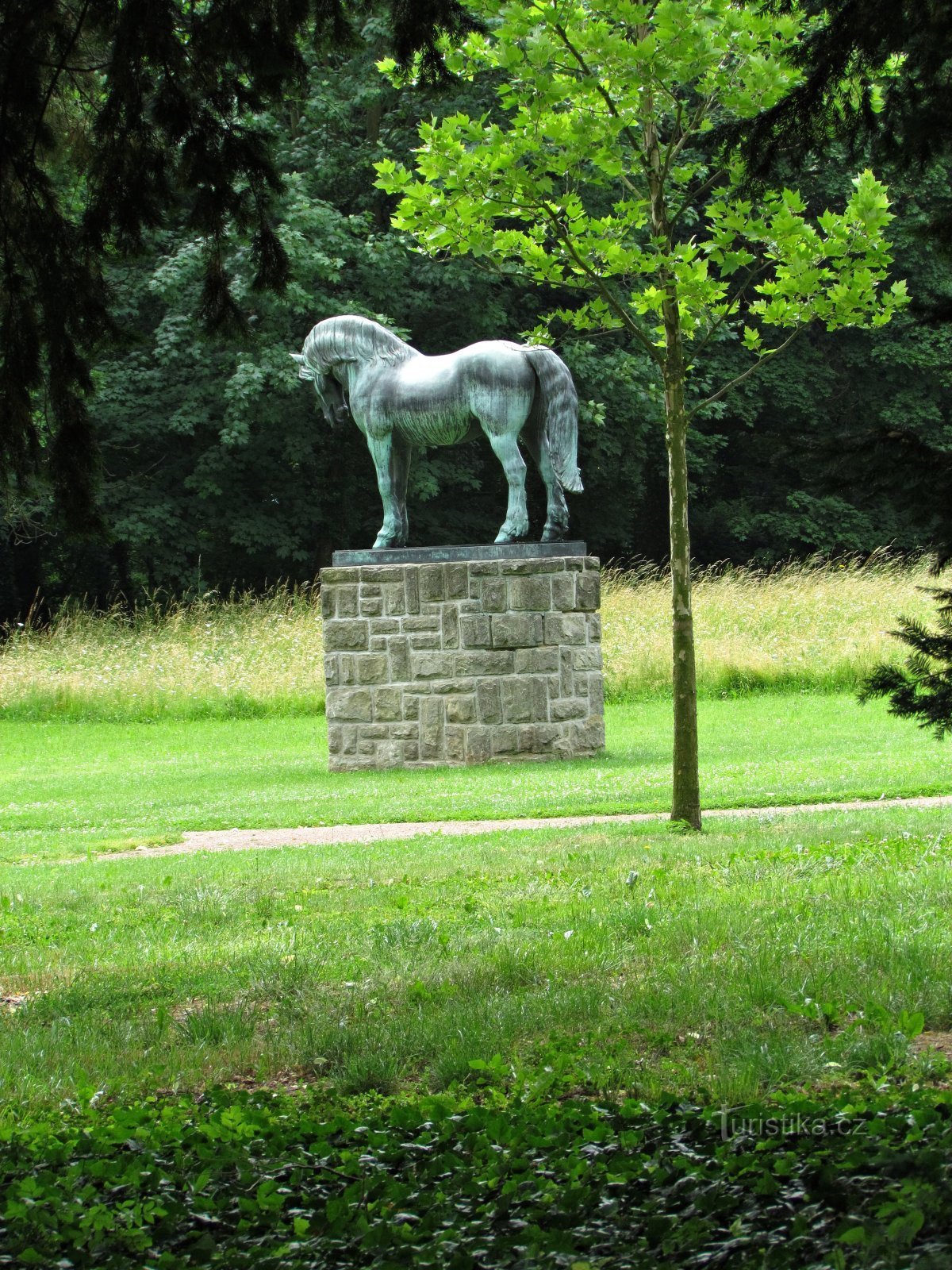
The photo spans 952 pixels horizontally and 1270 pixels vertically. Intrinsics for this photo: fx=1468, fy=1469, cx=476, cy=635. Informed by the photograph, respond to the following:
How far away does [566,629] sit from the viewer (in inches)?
557

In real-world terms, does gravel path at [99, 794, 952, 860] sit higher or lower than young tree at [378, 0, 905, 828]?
lower

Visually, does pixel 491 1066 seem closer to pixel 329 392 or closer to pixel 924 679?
pixel 924 679

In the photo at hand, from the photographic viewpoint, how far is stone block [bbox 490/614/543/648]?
46.2 feet

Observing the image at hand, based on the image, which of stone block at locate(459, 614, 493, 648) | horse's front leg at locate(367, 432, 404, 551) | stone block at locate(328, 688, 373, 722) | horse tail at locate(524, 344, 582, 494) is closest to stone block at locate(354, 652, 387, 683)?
stone block at locate(328, 688, 373, 722)

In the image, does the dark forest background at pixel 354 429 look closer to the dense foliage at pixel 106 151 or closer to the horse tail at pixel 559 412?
the horse tail at pixel 559 412

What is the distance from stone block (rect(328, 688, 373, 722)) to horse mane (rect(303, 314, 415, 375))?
3243mm

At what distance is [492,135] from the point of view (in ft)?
27.4

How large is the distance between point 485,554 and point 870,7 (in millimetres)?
9755

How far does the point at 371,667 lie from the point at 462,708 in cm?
100

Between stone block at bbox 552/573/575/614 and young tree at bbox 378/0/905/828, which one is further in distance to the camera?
stone block at bbox 552/573/575/614

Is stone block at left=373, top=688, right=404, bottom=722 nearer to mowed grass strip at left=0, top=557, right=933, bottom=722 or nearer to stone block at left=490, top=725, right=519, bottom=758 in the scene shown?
stone block at left=490, top=725, right=519, bottom=758

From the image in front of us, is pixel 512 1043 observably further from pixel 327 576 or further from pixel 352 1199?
pixel 327 576

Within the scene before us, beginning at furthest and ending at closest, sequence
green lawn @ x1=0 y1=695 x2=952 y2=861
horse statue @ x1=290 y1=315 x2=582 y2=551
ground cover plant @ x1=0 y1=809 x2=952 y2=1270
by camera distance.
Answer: horse statue @ x1=290 y1=315 x2=582 y2=551 → green lawn @ x1=0 y1=695 x2=952 y2=861 → ground cover plant @ x1=0 y1=809 x2=952 y2=1270

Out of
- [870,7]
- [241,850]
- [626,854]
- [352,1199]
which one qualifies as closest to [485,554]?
[241,850]
